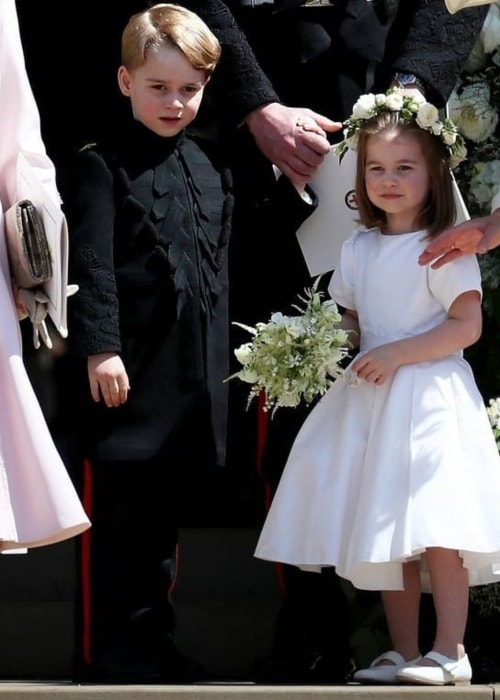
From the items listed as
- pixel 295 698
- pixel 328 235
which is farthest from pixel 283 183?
pixel 295 698

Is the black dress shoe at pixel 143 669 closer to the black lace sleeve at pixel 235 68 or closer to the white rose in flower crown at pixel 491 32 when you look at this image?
the black lace sleeve at pixel 235 68

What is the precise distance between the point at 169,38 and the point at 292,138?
440 mm

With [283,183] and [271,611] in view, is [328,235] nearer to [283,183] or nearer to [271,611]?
[283,183]

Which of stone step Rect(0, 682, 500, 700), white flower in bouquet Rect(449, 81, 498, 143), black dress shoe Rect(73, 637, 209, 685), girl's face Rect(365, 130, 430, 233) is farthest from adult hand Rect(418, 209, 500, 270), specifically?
black dress shoe Rect(73, 637, 209, 685)

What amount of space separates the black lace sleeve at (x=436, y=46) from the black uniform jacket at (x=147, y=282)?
72cm

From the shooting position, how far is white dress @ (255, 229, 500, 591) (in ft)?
15.9

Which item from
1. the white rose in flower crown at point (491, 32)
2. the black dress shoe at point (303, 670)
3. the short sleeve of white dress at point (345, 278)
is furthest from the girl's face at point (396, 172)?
the black dress shoe at point (303, 670)

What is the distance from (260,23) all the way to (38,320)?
1327mm

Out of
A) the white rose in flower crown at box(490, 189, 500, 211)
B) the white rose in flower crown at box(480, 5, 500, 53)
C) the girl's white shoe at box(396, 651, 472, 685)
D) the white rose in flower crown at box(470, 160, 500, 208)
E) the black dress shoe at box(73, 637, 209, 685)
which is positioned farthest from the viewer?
the white rose in flower crown at box(480, 5, 500, 53)

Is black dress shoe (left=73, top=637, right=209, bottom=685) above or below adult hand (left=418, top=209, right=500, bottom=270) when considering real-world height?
below

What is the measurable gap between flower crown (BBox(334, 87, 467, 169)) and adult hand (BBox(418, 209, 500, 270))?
23 centimetres

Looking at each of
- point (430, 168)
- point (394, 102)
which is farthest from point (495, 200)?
point (394, 102)

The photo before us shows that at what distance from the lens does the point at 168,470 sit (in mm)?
5211

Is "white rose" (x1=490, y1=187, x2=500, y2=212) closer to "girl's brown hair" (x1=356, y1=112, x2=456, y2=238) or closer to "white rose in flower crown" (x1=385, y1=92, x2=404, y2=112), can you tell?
"girl's brown hair" (x1=356, y1=112, x2=456, y2=238)
